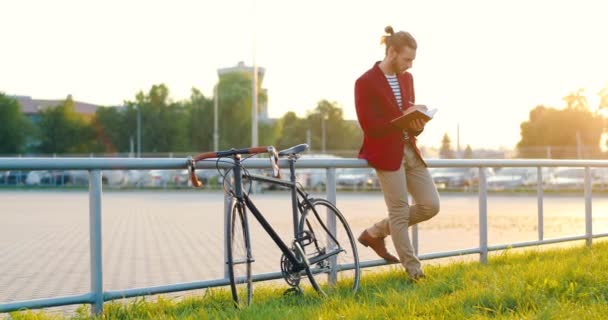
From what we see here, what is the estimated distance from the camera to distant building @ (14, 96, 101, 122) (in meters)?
73.1

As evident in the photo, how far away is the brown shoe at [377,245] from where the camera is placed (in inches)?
247

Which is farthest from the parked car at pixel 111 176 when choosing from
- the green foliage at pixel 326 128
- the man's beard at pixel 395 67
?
the green foliage at pixel 326 128

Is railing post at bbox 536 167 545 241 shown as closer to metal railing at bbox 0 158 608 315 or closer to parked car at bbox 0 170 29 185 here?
metal railing at bbox 0 158 608 315

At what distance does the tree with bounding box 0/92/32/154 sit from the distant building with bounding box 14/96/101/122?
2.39 m

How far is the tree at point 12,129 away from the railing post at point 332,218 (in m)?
63.2

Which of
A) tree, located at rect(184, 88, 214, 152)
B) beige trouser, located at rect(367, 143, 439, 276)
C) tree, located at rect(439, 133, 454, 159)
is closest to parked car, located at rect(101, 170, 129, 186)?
beige trouser, located at rect(367, 143, 439, 276)

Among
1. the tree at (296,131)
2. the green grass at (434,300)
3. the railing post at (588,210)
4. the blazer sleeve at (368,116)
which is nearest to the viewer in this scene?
the green grass at (434,300)

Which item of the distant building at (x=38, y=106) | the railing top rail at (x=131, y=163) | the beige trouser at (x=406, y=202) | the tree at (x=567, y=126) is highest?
the distant building at (x=38, y=106)

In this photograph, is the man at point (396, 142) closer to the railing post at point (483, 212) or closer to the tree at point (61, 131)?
the railing post at point (483, 212)

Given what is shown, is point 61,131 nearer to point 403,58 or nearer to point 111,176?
point 111,176

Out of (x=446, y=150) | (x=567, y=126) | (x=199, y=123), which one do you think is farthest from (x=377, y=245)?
(x=567, y=126)

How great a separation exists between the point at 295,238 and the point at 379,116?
1180 mm

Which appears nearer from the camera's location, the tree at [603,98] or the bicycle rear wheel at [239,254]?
the bicycle rear wheel at [239,254]

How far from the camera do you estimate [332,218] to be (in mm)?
5855
